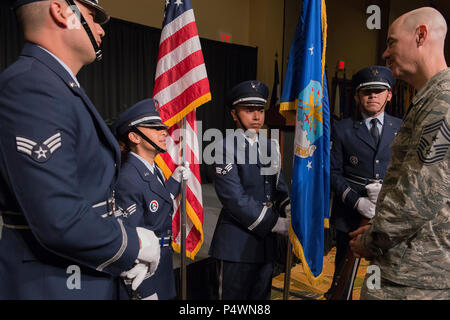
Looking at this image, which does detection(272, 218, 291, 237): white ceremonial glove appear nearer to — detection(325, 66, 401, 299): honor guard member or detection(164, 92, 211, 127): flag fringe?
detection(325, 66, 401, 299): honor guard member

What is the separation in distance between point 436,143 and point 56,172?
1.01 metres

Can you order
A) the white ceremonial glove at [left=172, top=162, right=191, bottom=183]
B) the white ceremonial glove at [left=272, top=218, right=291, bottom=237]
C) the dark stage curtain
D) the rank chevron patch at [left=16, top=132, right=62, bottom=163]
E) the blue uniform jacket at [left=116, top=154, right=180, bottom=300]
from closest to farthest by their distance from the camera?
the rank chevron patch at [left=16, top=132, right=62, bottom=163], the blue uniform jacket at [left=116, top=154, right=180, bottom=300], the white ceremonial glove at [left=272, top=218, right=291, bottom=237], the white ceremonial glove at [left=172, top=162, right=191, bottom=183], the dark stage curtain

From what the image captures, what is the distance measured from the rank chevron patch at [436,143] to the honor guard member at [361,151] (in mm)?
1131

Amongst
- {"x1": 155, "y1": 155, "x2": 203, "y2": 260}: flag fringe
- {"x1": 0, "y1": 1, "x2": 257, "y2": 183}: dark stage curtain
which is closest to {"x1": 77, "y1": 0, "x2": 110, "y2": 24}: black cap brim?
{"x1": 155, "y1": 155, "x2": 203, "y2": 260}: flag fringe

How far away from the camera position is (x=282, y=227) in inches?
75.7

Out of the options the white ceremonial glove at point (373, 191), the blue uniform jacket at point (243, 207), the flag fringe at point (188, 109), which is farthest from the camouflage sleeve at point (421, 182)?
the flag fringe at point (188, 109)

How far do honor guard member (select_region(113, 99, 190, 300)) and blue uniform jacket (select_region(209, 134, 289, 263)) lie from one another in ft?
1.00

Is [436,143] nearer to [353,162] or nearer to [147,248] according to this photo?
[147,248]

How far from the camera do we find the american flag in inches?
84.4

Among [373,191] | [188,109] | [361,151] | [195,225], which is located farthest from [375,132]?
[195,225]

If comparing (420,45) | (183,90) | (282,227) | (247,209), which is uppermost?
(420,45)

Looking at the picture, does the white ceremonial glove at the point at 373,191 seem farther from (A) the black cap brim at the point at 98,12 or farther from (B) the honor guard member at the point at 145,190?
(A) the black cap brim at the point at 98,12

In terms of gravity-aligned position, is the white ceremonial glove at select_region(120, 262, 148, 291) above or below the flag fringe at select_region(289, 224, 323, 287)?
above
